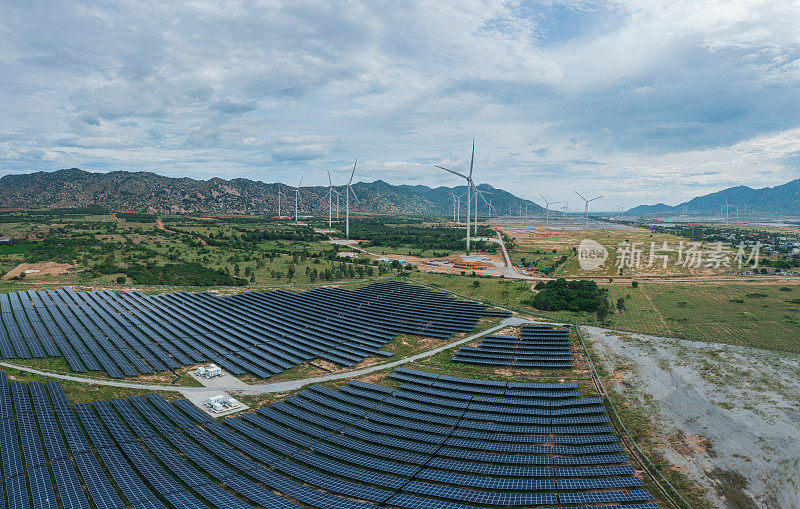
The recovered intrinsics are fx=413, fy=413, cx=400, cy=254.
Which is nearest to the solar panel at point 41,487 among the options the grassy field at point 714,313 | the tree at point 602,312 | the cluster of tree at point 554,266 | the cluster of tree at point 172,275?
the grassy field at point 714,313

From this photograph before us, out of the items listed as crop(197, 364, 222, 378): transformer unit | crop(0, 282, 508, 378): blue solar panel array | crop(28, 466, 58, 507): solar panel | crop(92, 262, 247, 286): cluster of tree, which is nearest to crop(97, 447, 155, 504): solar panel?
crop(28, 466, 58, 507): solar panel

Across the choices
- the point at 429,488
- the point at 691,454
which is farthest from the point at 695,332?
the point at 429,488

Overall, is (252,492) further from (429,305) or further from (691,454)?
(429,305)

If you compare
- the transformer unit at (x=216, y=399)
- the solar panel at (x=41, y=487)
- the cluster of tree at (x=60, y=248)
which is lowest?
the transformer unit at (x=216, y=399)

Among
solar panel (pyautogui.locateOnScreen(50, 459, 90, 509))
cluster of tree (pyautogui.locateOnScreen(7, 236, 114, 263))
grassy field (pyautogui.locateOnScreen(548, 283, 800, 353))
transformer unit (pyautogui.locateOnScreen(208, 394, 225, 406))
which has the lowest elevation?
transformer unit (pyautogui.locateOnScreen(208, 394, 225, 406))

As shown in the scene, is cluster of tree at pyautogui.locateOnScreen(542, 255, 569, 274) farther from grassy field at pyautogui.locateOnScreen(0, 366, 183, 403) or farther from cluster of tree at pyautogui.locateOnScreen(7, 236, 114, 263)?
cluster of tree at pyautogui.locateOnScreen(7, 236, 114, 263)

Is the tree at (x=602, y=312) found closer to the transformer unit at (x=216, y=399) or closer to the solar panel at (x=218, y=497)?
the transformer unit at (x=216, y=399)
